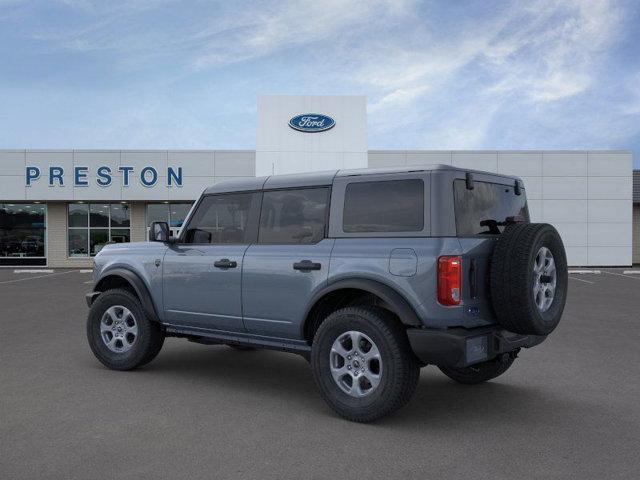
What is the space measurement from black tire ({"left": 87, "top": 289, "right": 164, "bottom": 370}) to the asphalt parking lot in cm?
18

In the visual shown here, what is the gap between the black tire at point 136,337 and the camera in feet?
20.6

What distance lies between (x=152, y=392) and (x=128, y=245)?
6.10 feet

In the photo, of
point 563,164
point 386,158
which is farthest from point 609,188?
point 386,158

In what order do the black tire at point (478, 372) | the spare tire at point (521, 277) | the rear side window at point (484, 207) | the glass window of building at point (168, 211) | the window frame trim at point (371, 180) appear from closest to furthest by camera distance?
the spare tire at point (521, 277)
the window frame trim at point (371, 180)
the rear side window at point (484, 207)
the black tire at point (478, 372)
the glass window of building at point (168, 211)

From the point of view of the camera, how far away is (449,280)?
4.28 m

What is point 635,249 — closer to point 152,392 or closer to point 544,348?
point 544,348

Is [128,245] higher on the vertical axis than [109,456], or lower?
higher

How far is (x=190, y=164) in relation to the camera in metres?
27.4

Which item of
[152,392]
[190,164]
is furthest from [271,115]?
[152,392]

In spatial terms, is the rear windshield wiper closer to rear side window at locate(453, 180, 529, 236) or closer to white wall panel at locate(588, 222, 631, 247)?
rear side window at locate(453, 180, 529, 236)

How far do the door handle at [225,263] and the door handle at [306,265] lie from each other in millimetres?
725

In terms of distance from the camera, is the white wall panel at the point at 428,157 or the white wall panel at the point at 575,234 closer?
the white wall panel at the point at 428,157

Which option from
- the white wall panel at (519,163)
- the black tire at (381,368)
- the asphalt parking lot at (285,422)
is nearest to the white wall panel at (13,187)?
the white wall panel at (519,163)

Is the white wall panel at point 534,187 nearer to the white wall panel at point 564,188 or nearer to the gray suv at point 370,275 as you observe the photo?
the white wall panel at point 564,188
